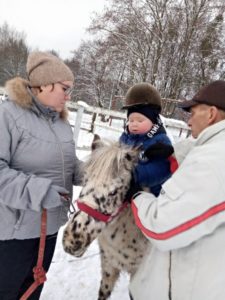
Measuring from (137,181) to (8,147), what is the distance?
70 cm

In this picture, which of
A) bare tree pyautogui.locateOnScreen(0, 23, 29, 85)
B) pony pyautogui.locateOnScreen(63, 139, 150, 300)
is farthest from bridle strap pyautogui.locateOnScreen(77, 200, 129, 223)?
bare tree pyautogui.locateOnScreen(0, 23, 29, 85)

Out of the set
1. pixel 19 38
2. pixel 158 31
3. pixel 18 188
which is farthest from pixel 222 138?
pixel 19 38

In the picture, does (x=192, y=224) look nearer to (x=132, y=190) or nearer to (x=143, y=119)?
(x=132, y=190)

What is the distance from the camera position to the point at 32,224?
1.71 metres

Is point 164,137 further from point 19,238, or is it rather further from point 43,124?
point 19,238

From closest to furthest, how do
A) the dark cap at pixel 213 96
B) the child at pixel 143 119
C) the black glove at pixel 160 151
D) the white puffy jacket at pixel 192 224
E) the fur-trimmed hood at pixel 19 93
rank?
the white puffy jacket at pixel 192 224 < the dark cap at pixel 213 96 < the black glove at pixel 160 151 < the fur-trimmed hood at pixel 19 93 < the child at pixel 143 119

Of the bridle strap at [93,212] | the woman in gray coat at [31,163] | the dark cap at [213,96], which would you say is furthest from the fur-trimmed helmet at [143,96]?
the bridle strap at [93,212]

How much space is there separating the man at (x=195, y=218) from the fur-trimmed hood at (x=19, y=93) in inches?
32.9

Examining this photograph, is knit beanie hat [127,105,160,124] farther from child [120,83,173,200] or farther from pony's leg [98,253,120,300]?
pony's leg [98,253,120,300]

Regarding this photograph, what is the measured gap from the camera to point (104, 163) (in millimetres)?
1513

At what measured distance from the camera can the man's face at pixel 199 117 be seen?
1.31 meters

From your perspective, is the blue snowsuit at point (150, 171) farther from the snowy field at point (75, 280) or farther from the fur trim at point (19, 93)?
the snowy field at point (75, 280)

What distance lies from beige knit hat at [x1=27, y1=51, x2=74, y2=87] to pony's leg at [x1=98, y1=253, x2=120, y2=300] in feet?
4.26

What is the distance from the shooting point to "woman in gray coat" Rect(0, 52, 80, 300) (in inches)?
60.8
